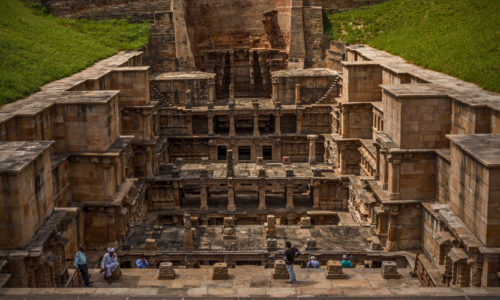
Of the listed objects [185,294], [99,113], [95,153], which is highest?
[99,113]

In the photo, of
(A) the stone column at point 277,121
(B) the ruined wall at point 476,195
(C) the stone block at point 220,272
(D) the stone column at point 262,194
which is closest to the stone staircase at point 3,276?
(C) the stone block at point 220,272

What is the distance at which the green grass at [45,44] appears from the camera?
32.4 m

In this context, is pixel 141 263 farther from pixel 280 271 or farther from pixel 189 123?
pixel 189 123

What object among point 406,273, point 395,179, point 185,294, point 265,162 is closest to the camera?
point 185,294

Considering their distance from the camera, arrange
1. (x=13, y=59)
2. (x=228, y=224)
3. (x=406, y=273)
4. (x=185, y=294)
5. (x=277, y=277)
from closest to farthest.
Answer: (x=185, y=294)
(x=277, y=277)
(x=406, y=273)
(x=228, y=224)
(x=13, y=59)

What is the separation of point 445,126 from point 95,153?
48.5 ft

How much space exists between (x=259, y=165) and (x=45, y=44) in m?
15.8

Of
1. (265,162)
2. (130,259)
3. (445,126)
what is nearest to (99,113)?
(130,259)

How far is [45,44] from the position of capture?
41250 millimetres

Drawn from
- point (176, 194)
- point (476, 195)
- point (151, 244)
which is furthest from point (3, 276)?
point (176, 194)

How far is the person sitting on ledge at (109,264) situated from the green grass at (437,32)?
686 inches

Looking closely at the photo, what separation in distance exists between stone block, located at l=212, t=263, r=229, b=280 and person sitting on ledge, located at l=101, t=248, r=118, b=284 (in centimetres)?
380

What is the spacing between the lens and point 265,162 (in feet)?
141

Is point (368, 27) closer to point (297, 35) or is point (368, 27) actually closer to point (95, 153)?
point (297, 35)
